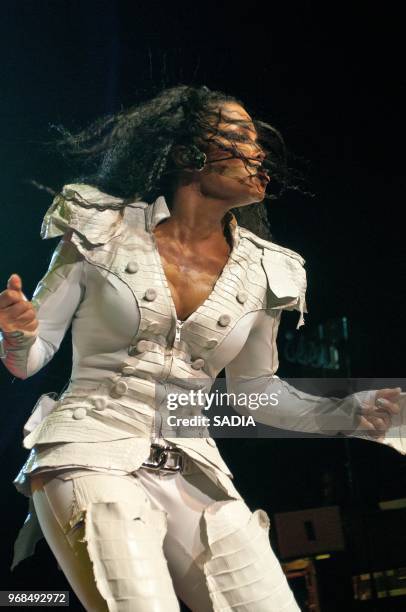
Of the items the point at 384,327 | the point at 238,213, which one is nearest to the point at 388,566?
the point at 384,327

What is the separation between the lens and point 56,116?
228 cm

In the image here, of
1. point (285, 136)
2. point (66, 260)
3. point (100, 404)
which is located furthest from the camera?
point (285, 136)

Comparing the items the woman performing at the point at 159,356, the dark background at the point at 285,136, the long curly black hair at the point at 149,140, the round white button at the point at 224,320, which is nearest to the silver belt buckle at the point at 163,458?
the woman performing at the point at 159,356

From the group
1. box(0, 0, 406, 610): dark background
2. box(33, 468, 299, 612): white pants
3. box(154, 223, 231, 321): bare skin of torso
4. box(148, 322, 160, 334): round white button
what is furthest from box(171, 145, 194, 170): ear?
box(33, 468, 299, 612): white pants

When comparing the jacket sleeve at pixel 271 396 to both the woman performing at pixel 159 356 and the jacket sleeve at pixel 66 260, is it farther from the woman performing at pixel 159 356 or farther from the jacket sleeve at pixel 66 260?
the jacket sleeve at pixel 66 260

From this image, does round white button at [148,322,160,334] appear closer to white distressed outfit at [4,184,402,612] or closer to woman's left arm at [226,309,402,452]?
white distressed outfit at [4,184,402,612]

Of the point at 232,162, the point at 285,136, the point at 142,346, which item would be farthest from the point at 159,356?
the point at 285,136

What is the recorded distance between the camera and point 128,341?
60.7 inches

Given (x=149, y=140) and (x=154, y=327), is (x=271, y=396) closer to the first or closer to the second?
(x=154, y=327)

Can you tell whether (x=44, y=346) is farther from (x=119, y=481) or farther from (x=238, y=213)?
(x=238, y=213)

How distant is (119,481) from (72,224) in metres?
0.48

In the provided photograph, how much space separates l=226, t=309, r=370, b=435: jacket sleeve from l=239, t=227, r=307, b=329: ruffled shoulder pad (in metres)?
0.04

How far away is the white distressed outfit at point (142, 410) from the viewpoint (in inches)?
53.6

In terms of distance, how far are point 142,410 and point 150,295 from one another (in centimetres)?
20
